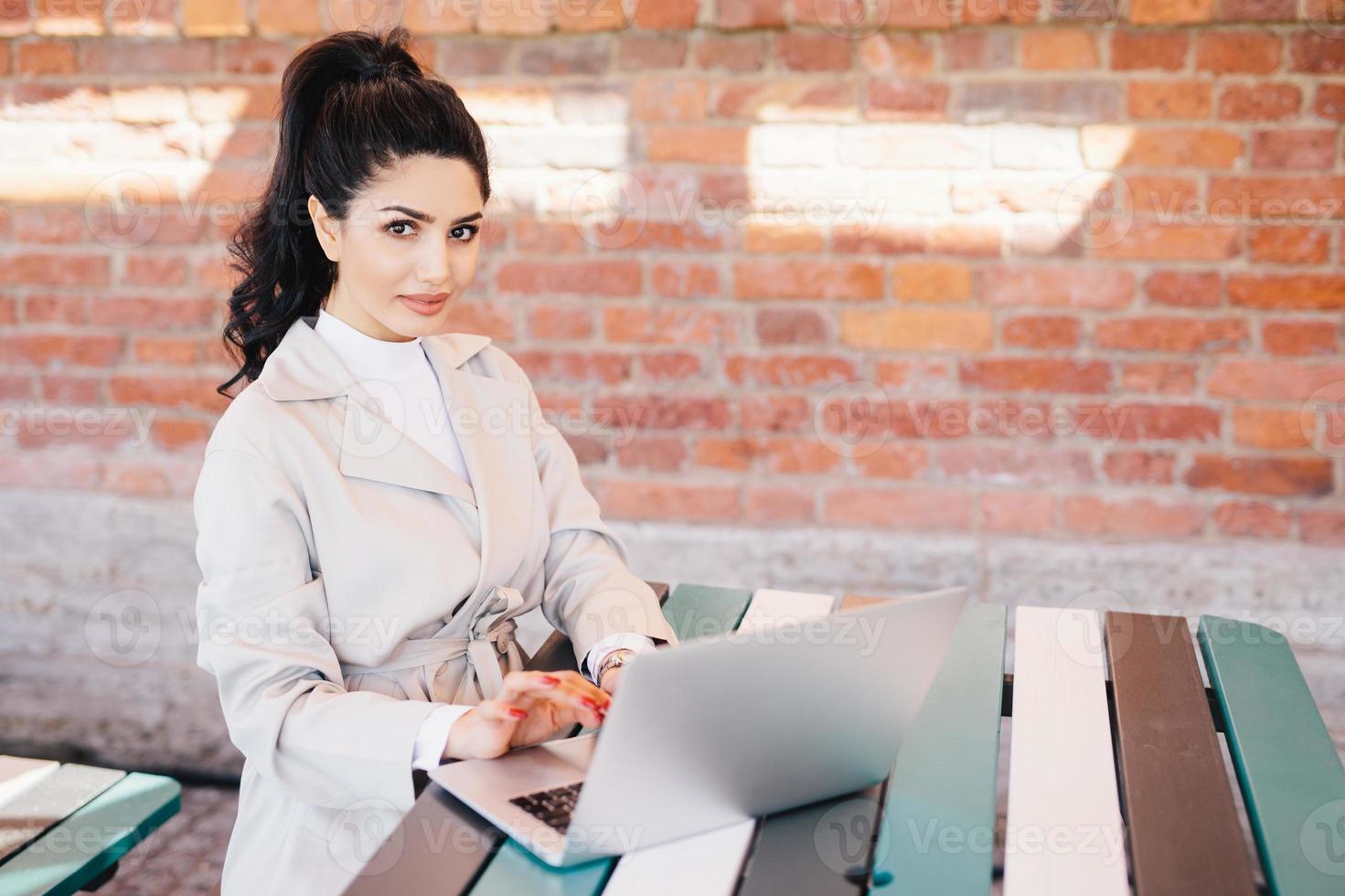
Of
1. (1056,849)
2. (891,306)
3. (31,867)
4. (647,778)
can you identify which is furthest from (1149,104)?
(31,867)

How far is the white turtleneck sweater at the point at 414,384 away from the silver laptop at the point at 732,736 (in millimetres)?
318

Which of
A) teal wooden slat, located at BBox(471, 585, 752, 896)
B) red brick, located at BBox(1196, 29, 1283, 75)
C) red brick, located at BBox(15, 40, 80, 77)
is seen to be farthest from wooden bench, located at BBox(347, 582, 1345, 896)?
red brick, located at BBox(15, 40, 80, 77)

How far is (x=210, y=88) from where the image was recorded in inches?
103

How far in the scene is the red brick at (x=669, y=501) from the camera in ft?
8.43

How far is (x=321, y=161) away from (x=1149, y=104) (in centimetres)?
159

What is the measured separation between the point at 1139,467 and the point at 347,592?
1.64 meters

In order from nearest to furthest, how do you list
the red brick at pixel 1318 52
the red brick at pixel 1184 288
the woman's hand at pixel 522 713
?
1. the woman's hand at pixel 522 713
2. the red brick at pixel 1318 52
3. the red brick at pixel 1184 288

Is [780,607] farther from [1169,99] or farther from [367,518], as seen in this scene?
[1169,99]

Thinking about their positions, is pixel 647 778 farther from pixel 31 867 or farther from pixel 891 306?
pixel 891 306

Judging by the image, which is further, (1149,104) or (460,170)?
(1149,104)

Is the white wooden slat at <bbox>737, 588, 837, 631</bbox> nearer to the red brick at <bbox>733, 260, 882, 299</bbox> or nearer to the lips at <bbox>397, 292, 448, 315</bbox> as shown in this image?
the lips at <bbox>397, 292, 448, 315</bbox>

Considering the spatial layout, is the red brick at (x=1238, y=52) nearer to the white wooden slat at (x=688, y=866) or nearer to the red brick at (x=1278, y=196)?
the red brick at (x=1278, y=196)

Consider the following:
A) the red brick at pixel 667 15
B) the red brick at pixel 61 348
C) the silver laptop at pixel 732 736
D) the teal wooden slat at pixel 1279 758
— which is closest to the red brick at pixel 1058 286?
the red brick at pixel 667 15

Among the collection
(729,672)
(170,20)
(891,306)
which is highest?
(170,20)
